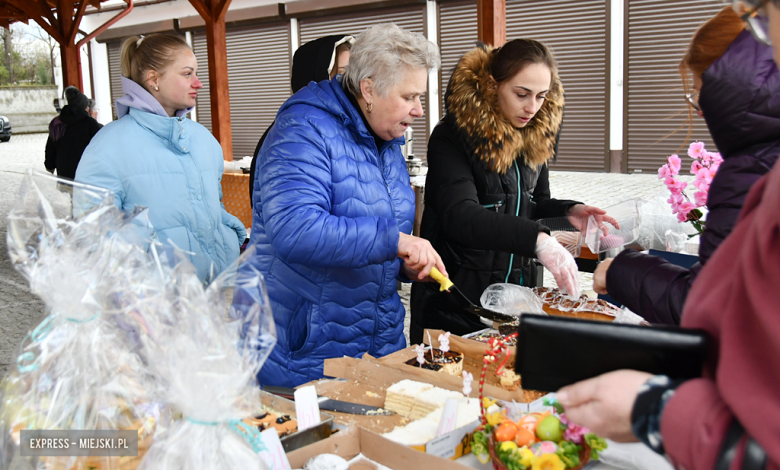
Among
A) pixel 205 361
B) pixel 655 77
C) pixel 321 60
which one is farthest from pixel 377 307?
pixel 655 77

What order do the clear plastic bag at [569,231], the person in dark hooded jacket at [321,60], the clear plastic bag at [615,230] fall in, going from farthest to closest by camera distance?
the person in dark hooded jacket at [321,60] → the clear plastic bag at [569,231] → the clear plastic bag at [615,230]

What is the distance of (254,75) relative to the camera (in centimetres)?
1512

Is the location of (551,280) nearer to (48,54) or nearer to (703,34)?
(703,34)

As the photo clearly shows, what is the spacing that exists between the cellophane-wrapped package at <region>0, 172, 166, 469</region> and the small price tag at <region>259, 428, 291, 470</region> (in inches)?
8.6

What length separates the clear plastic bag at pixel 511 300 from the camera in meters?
2.12

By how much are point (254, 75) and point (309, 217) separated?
1431cm

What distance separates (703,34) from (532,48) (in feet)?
3.11

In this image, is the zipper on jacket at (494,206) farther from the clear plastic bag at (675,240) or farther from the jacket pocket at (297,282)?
the clear plastic bag at (675,240)

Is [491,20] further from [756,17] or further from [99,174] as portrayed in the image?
[756,17]

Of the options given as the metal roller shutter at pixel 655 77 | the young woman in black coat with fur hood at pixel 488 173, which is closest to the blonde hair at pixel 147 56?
the young woman in black coat with fur hood at pixel 488 173

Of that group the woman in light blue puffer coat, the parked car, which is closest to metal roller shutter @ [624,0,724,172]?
the woman in light blue puffer coat

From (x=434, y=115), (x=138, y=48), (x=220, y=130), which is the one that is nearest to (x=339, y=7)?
(x=434, y=115)

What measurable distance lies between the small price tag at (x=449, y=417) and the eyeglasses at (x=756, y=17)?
0.95 metres

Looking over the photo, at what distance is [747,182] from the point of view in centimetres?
125
